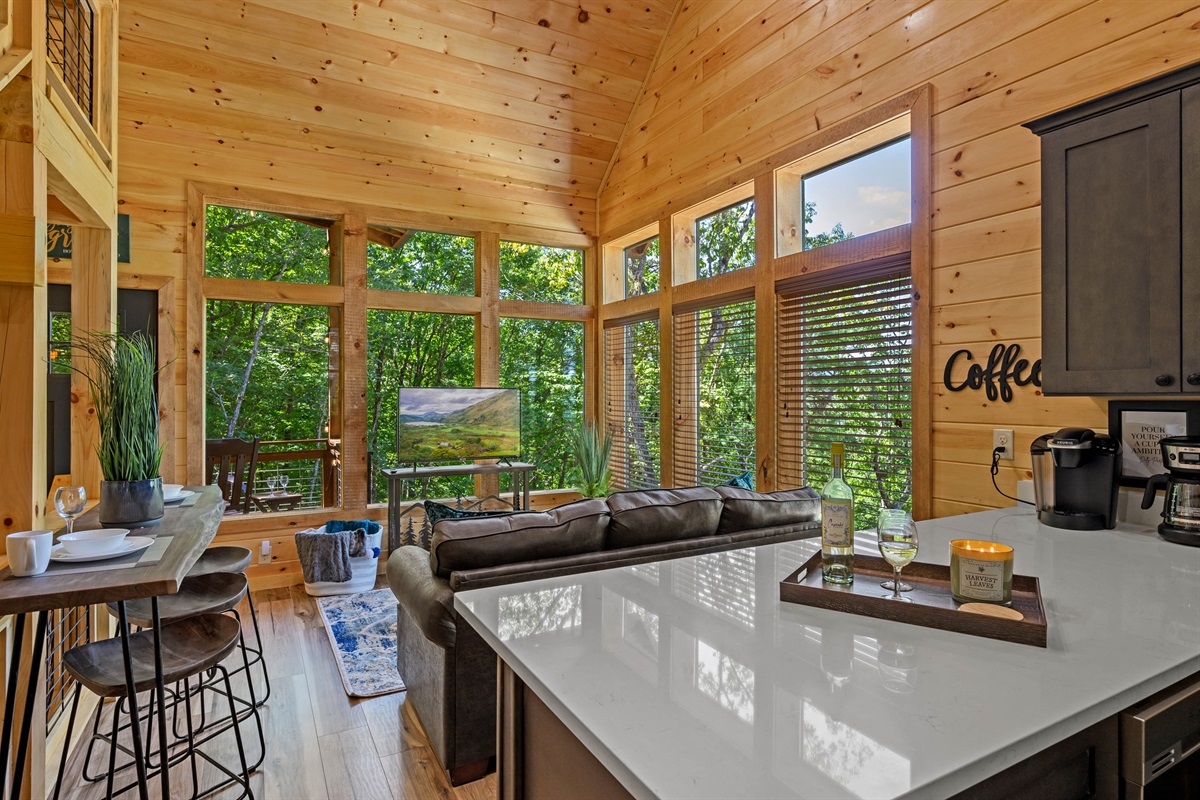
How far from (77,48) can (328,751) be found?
10.1 ft

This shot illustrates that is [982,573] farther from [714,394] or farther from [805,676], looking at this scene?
[714,394]

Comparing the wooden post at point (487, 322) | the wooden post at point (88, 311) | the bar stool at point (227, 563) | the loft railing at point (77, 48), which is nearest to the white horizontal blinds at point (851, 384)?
the wooden post at point (487, 322)

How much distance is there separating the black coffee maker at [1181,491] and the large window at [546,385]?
4.25 m

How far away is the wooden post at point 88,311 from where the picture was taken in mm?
2791

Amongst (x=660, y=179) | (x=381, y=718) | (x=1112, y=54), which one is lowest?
(x=381, y=718)

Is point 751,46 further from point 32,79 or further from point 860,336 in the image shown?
point 32,79

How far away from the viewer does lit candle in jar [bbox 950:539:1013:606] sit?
3.70ft

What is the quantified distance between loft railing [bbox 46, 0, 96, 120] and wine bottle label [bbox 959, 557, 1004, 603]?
3461 millimetres

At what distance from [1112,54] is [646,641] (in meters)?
2.62

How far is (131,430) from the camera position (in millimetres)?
2076

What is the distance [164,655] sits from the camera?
1.85m

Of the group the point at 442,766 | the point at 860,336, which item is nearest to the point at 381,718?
the point at 442,766

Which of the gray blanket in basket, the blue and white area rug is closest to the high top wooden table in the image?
the blue and white area rug

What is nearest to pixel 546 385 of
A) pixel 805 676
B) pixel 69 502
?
pixel 69 502
